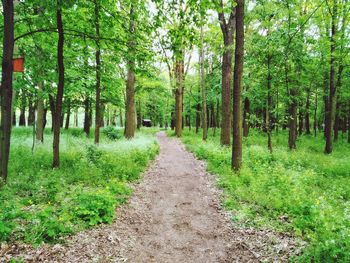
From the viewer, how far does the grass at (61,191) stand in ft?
15.5

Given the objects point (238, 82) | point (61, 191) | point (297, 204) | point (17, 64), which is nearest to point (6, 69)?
point (17, 64)

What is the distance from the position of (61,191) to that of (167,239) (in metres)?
3.48

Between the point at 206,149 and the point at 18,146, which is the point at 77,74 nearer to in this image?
the point at 18,146

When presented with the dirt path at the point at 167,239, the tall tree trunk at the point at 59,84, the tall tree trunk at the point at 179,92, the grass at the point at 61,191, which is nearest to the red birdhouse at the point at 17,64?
the tall tree trunk at the point at 59,84

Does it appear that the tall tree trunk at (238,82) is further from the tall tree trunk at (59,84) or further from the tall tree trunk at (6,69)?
the tall tree trunk at (6,69)

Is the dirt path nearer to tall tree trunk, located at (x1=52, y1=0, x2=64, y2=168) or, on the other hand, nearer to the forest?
the forest

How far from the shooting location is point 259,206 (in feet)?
21.3

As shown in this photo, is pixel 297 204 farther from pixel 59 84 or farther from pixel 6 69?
pixel 59 84

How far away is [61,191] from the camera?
686 cm

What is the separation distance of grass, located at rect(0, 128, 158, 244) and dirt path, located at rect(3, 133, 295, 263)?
0.34 metres

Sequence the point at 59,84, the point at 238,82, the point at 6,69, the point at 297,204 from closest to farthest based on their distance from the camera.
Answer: the point at 297,204 < the point at 6,69 < the point at 59,84 < the point at 238,82

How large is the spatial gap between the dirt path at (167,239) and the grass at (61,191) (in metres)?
0.34

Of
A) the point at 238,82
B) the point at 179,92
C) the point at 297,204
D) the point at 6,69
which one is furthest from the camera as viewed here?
the point at 179,92

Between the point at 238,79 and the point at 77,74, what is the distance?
8.42 metres
